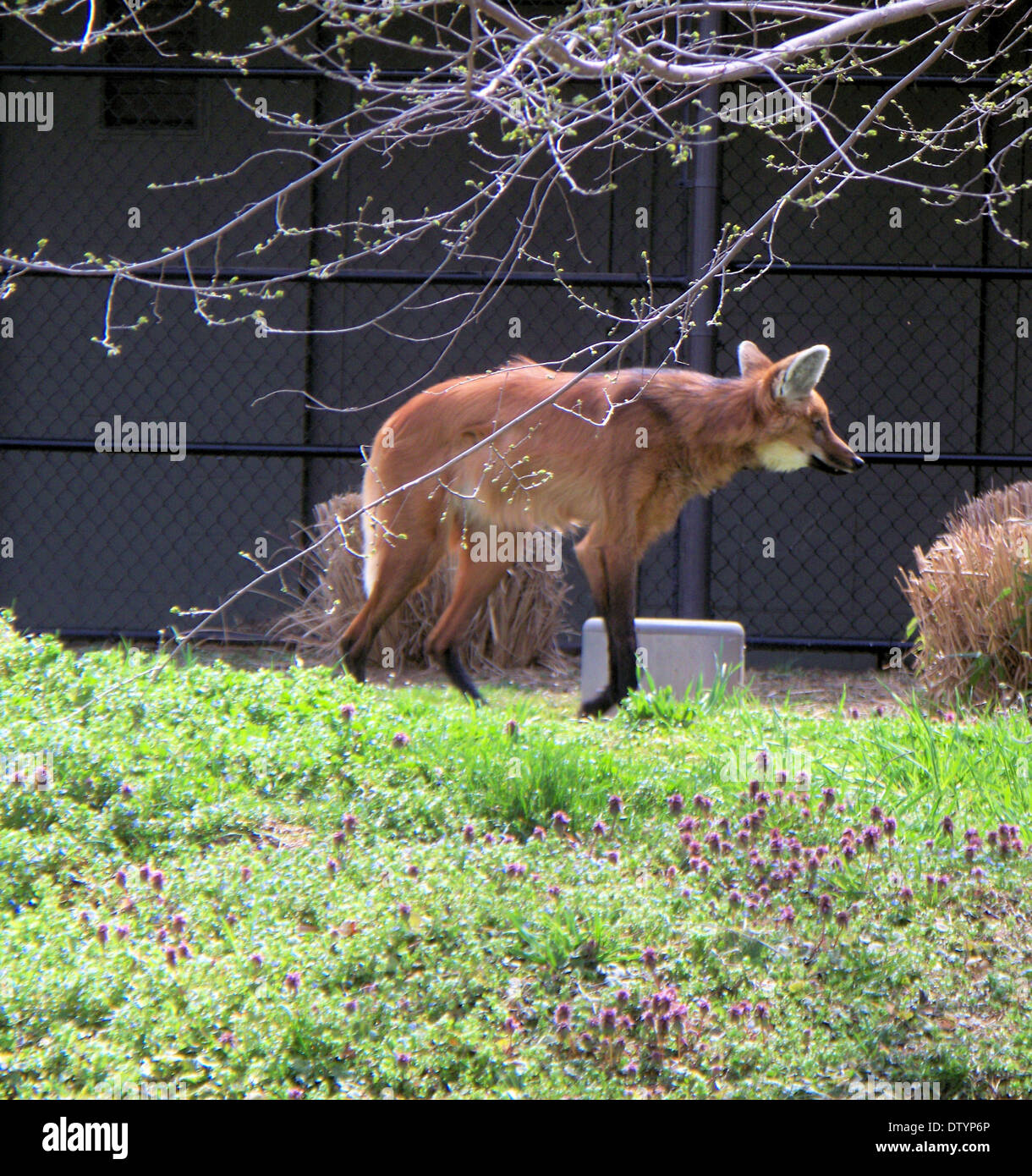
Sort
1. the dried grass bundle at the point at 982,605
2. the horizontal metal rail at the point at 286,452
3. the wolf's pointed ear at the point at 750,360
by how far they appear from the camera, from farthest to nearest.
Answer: the horizontal metal rail at the point at 286,452
the wolf's pointed ear at the point at 750,360
the dried grass bundle at the point at 982,605

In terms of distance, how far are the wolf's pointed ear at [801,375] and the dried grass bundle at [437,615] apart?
1.87 metres

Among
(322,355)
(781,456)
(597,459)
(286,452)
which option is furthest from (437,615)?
(322,355)

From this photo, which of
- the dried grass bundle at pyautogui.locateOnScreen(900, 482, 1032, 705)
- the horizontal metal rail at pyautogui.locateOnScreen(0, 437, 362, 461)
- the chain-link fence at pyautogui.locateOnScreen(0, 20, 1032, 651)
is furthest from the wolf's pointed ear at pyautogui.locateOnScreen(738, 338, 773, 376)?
the horizontal metal rail at pyautogui.locateOnScreen(0, 437, 362, 461)

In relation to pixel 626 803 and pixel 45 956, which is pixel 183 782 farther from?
pixel 626 803

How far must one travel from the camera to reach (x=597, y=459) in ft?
14.9

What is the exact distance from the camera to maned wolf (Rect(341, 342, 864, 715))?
449 cm

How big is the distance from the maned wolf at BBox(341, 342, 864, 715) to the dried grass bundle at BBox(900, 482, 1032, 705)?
0.53 meters

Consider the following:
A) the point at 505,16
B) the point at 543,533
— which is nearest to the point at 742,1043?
the point at 505,16

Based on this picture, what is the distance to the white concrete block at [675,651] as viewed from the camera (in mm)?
4801

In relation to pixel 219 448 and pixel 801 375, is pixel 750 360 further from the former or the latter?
pixel 219 448

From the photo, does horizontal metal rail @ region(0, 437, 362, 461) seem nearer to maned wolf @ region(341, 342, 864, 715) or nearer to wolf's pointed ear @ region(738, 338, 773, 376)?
maned wolf @ region(341, 342, 864, 715)

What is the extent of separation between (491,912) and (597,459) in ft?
7.90

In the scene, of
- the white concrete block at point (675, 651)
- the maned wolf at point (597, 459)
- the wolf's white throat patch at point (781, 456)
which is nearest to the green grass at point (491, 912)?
the maned wolf at point (597, 459)

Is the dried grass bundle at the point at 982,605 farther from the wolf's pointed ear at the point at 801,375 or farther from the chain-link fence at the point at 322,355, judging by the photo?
the chain-link fence at the point at 322,355
